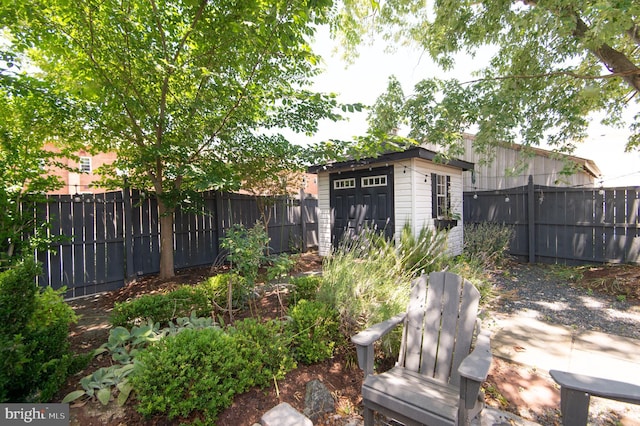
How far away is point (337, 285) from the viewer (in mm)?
2812

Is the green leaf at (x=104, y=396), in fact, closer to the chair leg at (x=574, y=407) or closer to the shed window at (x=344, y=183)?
the chair leg at (x=574, y=407)

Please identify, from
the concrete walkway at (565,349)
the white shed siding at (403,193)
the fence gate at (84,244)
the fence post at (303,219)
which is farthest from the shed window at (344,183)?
the fence gate at (84,244)

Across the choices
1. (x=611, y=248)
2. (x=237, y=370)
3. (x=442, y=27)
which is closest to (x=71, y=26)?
(x=237, y=370)

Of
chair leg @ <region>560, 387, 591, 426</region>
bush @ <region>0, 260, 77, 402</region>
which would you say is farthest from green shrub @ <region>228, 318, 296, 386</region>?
chair leg @ <region>560, 387, 591, 426</region>

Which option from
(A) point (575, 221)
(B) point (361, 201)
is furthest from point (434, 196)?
(A) point (575, 221)

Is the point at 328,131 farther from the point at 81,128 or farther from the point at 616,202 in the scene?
the point at 616,202

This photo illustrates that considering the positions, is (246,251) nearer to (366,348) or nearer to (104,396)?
(104,396)

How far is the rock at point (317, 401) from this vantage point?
6.07ft

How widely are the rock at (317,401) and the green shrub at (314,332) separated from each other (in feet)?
0.83

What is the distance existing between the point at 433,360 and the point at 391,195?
4659 millimetres

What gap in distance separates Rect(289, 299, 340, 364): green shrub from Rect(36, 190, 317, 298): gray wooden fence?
2.79 m

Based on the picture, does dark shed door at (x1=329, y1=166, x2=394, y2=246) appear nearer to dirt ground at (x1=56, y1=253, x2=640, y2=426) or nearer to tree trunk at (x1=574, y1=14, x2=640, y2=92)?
tree trunk at (x1=574, y1=14, x2=640, y2=92)

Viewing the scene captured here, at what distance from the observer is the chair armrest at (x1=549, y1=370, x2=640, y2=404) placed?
1.14 meters

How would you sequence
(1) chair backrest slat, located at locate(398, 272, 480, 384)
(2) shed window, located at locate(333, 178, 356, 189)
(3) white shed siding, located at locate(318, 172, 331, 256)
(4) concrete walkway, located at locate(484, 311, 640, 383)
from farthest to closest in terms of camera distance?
(3) white shed siding, located at locate(318, 172, 331, 256) → (2) shed window, located at locate(333, 178, 356, 189) → (4) concrete walkway, located at locate(484, 311, 640, 383) → (1) chair backrest slat, located at locate(398, 272, 480, 384)
